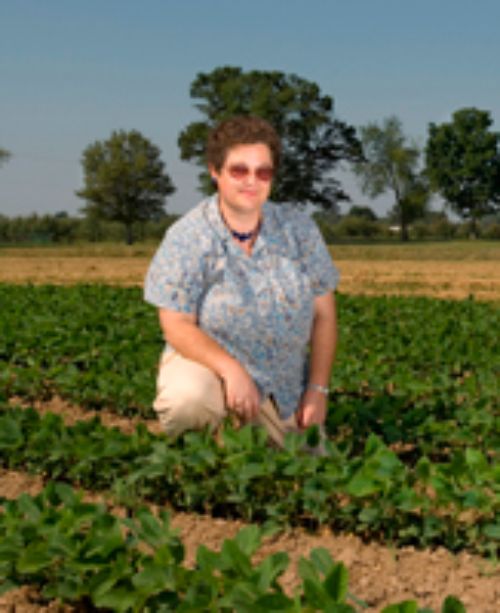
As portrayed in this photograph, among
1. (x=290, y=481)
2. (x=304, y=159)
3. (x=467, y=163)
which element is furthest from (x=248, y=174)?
(x=467, y=163)

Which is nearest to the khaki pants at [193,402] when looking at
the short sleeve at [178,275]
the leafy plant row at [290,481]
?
the leafy plant row at [290,481]

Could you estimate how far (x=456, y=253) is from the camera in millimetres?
42562

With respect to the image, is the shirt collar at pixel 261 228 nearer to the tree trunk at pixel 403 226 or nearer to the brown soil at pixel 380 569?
the brown soil at pixel 380 569

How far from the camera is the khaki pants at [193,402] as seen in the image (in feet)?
14.3

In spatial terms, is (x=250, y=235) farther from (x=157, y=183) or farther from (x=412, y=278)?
(x=157, y=183)

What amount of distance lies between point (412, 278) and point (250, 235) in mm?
20068

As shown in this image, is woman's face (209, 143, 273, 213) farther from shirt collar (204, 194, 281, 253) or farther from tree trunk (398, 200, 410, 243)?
tree trunk (398, 200, 410, 243)

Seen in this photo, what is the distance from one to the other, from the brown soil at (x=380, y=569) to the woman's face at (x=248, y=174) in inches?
60.4

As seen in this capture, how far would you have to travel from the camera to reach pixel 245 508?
4332mm

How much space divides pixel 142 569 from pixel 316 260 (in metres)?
1.99

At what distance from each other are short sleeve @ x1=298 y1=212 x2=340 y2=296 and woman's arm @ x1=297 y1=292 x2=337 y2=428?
6cm

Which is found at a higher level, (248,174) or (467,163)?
(467,163)

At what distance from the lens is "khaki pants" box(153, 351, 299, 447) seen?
435cm

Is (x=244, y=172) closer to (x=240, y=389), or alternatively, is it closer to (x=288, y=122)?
(x=240, y=389)
